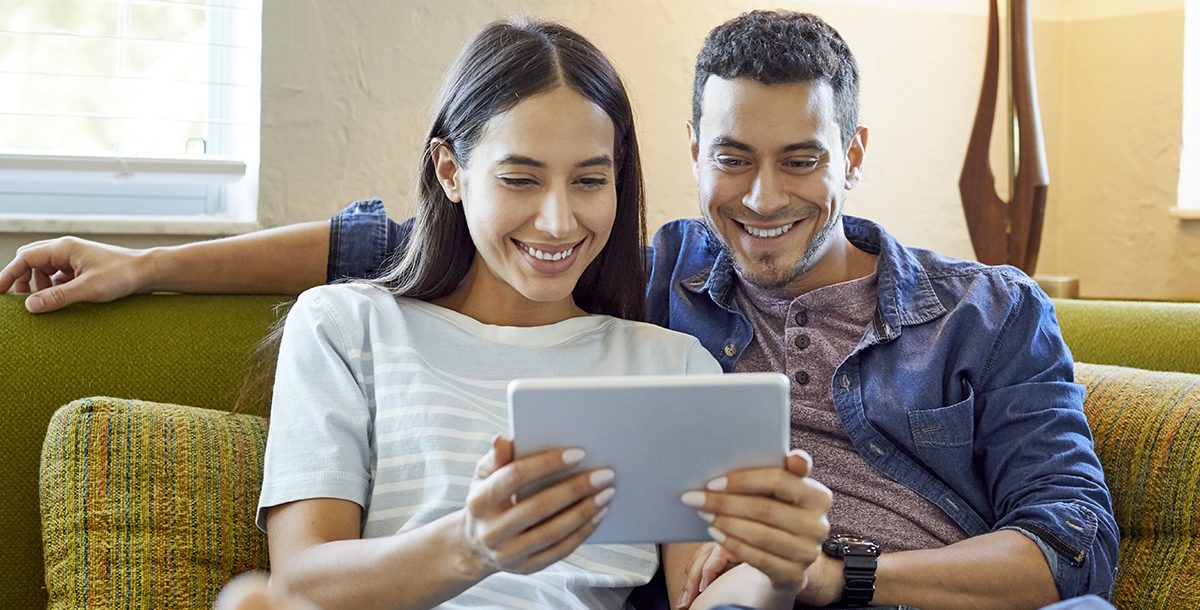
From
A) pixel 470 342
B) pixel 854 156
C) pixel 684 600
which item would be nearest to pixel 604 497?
pixel 684 600

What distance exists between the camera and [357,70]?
2.29 metres

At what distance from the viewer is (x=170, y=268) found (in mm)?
1687

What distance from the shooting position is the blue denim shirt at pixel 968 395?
1489mm

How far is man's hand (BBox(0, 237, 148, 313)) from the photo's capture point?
163cm

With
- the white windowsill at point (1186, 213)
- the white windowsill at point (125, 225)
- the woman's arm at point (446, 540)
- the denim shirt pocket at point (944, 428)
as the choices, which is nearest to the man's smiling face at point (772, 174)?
the denim shirt pocket at point (944, 428)

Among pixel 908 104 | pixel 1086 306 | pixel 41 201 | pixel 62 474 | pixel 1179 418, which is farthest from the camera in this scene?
pixel 908 104

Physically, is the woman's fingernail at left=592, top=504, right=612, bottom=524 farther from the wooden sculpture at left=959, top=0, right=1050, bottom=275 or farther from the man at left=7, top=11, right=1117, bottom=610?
the wooden sculpture at left=959, top=0, right=1050, bottom=275

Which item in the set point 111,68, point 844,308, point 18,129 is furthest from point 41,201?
point 844,308

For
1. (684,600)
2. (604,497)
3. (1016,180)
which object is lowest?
(684,600)

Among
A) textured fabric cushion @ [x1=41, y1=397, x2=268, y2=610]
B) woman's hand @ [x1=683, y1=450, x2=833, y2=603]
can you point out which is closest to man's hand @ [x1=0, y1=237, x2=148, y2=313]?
textured fabric cushion @ [x1=41, y1=397, x2=268, y2=610]

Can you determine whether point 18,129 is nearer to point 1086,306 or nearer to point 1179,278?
point 1086,306

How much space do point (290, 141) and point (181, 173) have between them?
206 millimetres

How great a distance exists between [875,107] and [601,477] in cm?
Result: 198

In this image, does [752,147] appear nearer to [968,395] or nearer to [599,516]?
[968,395]
